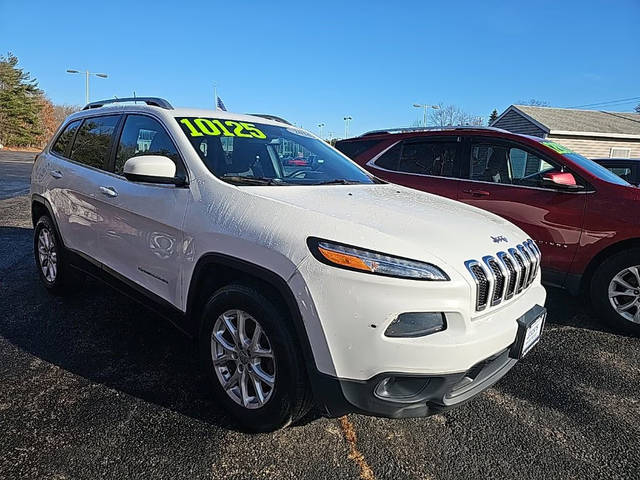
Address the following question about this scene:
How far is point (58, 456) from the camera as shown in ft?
6.85

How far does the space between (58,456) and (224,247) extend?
1231mm

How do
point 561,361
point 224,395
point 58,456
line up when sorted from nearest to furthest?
point 58,456 → point 224,395 → point 561,361

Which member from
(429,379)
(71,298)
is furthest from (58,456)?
(71,298)

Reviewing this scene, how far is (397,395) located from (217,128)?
2064mm

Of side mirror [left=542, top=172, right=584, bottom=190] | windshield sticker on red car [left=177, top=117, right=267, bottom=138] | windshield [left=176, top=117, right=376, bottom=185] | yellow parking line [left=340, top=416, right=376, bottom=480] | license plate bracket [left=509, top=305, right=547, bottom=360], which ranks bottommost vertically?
yellow parking line [left=340, top=416, right=376, bottom=480]

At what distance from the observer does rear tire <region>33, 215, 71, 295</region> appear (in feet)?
13.4

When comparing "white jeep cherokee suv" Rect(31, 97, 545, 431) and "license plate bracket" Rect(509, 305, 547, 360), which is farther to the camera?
"license plate bracket" Rect(509, 305, 547, 360)

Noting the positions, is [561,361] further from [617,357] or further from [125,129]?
[125,129]

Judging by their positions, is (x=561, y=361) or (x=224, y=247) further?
(x=561, y=361)

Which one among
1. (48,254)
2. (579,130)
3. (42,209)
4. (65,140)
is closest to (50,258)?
(48,254)

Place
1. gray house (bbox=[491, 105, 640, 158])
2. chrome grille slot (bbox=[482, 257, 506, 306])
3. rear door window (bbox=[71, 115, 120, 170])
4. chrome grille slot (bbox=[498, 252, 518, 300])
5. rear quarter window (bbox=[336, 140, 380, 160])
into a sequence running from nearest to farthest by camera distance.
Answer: chrome grille slot (bbox=[482, 257, 506, 306])
chrome grille slot (bbox=[498, 252, 518, 300])
rear door window (bbox=[71, 115, 120, 170])
rear quarter window (bbox=[336, 140, 380, 160])
gray house (bbox=[491, 105, 640, 158])

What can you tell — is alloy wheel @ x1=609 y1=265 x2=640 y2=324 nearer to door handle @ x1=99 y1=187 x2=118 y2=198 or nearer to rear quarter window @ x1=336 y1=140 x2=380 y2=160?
rear quarter window @ x1=336 y1=140 x2=380 y2=160

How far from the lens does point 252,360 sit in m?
2.27

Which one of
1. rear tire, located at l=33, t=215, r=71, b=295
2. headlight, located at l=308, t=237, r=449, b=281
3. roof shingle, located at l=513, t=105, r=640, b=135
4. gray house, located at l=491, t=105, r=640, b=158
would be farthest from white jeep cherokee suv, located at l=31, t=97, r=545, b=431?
roof shingle, located at l=513, t=105, r=640, b=135
